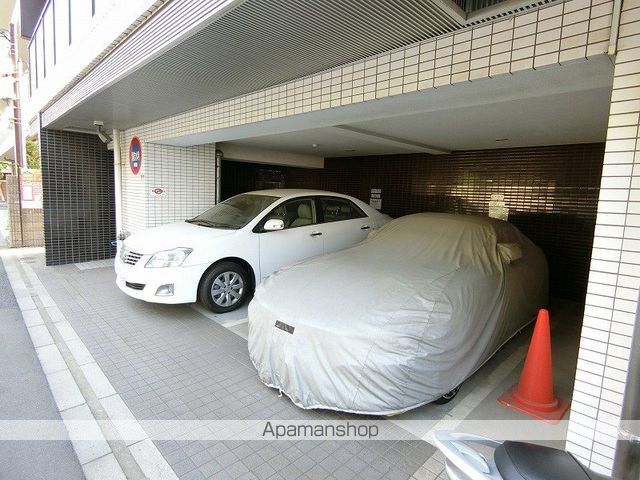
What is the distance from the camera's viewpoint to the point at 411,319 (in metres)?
2.59

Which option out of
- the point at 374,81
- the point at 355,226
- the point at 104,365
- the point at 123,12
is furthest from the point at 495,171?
the point at 104,365

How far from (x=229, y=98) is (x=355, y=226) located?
260cm

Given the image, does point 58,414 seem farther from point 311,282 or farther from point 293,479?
point 311,282

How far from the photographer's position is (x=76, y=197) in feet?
24.2

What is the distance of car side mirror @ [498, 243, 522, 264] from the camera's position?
3.65 meters

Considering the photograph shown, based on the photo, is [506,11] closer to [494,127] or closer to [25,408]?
[494,127]

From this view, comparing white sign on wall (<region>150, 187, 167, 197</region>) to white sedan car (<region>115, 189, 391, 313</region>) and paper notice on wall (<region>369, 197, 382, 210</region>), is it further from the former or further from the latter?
paper notice on wall (<region>369, 197, 382, 210</region>)

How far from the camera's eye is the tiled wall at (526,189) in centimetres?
573

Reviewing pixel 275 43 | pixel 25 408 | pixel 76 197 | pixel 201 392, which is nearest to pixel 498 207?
pixel 275 43

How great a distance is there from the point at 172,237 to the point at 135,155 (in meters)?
3.03

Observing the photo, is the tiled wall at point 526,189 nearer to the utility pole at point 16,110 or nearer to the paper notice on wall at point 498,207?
the paper notice on wall at point 498,207

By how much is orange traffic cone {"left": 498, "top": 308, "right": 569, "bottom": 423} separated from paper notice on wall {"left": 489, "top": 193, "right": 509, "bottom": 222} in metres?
4.07

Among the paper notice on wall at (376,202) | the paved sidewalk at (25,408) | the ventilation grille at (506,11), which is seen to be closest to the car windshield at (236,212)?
the paved sidewalk at (25,408)

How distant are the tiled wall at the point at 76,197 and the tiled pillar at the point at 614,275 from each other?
8312 millimetres
